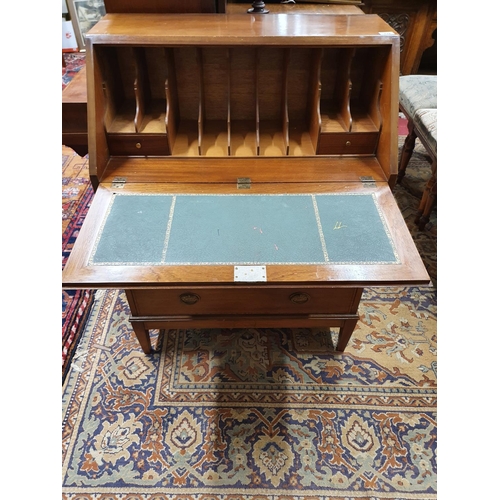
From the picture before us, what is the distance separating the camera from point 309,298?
138cm

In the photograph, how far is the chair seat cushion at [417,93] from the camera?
2244 millimetres

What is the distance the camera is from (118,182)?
4.39 ft

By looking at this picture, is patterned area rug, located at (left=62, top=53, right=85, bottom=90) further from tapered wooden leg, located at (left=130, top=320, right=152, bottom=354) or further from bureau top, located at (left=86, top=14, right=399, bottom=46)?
tapered wooden leg, located at (left=130, top=320, right=152, bottom=354)

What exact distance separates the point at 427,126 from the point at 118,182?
1708 millimetres

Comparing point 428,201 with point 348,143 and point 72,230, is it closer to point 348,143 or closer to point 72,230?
point 348,143

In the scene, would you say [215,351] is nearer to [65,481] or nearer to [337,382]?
[337,382]

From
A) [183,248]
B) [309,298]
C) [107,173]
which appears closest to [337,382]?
[309,298]

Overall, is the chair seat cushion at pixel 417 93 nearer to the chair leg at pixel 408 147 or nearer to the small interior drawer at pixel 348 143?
the chair leg at pixel 408 147

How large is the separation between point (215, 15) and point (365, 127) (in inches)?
29.5

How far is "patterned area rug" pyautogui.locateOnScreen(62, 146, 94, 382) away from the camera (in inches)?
71.9

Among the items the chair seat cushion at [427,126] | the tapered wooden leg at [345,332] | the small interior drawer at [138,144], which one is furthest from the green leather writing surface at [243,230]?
the chair seat cushion at [427,126]

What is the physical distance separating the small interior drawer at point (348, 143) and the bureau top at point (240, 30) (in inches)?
12.1

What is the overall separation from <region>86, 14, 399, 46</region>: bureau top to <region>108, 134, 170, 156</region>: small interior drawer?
308mm

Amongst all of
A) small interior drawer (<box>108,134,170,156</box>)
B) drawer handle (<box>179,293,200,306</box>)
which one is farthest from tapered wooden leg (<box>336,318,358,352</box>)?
small interior drawer (<box>108,134,170,156</box>)
